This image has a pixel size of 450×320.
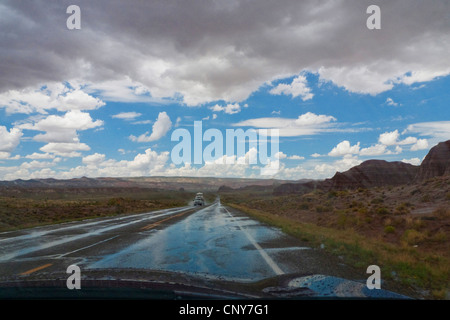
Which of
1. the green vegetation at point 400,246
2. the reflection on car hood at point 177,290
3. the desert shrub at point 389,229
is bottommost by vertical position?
the desert shrub at point 389,229

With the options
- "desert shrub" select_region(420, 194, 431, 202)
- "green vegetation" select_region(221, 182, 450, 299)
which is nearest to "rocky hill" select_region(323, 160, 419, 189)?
"desert shrub" select_region(420, 194, 431, 202)

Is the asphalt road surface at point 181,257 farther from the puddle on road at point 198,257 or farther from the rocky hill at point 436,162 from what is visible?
the rocky hill at point 436,162

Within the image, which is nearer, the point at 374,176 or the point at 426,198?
the point at 426,198

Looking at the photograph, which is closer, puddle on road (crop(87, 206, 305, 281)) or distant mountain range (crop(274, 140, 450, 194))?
puddle on road (crop(87, 206, 305, 281))

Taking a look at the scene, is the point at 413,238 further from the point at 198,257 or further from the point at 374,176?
the point at 374,176

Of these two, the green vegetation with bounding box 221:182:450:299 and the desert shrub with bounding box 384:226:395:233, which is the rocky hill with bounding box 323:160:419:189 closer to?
the green vegetation with bounding box 221:182:450:299

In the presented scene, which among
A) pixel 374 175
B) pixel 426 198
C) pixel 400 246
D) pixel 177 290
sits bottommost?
pixel 400 246

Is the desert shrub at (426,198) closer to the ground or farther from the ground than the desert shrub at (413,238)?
farther from the ground

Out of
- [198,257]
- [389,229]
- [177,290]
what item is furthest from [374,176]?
[177,290]

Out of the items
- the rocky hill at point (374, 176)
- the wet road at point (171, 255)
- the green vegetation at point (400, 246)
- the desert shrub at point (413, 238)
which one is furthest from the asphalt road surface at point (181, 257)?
the rocky hill at point (374, 176)

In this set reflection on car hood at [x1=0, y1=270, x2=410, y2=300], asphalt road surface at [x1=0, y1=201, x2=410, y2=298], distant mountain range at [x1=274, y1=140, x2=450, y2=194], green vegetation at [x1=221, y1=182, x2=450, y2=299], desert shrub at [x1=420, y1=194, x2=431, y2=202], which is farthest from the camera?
distant mountain range at [x1=274, y1=140, x2=450, y2=194]
